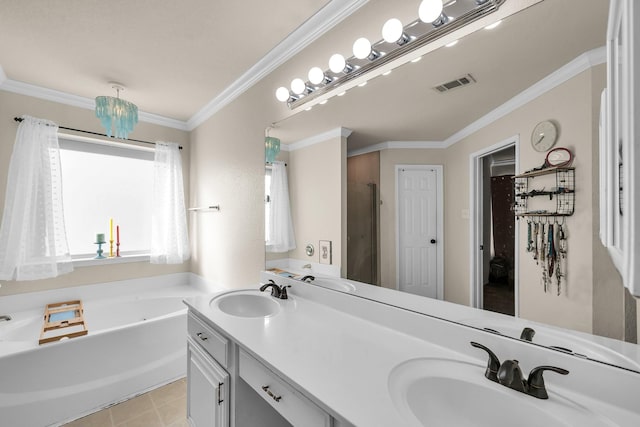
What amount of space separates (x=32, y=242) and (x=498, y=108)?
129 inches

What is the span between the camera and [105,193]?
2.80 metres

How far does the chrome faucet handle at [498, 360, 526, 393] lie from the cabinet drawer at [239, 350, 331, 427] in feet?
1.61

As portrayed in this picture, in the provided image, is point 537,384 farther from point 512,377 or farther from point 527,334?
point 527,334

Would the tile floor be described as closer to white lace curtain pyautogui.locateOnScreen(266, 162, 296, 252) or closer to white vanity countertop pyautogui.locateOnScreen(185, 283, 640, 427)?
white vanity countertop pyautogui.locateOnScreen(185, 283, 640, 427)

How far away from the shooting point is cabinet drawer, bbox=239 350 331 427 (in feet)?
2.52

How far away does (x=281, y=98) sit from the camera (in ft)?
5.94

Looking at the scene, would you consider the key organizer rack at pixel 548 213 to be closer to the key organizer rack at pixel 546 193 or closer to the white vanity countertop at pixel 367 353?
the key organizer rack at pixel 546 193

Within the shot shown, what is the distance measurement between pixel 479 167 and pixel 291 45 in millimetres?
1442

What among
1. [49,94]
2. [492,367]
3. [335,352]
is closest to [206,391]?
[335,352]

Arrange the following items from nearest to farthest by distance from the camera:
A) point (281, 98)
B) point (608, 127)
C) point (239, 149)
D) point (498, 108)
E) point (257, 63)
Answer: point (608, 127)
point (498, 108)
point (281, 98)
point (257, 63)
point (239, 149)

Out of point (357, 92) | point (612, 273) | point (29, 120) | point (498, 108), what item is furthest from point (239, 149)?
point (612, 273)

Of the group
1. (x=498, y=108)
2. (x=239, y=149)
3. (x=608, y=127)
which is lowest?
(x=608, y=127)

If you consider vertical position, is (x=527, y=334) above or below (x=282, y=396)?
above

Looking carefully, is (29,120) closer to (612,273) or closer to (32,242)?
(32,242)
